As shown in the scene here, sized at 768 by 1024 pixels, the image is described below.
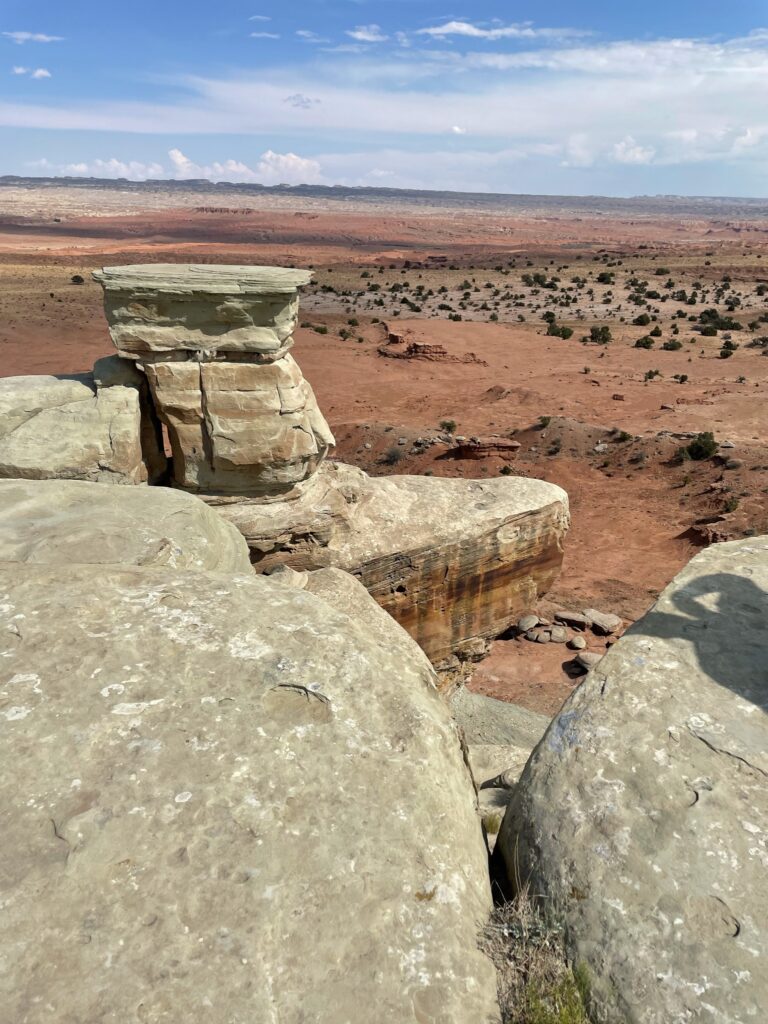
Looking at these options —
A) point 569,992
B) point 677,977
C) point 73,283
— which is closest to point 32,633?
point 569,992

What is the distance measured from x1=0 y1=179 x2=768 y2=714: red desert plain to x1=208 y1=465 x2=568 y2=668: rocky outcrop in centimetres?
137

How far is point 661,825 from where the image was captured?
9.59 feet

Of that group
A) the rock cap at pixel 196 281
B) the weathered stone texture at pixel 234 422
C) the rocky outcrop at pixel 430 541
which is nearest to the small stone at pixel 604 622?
the rocky outcrop at pixel 430 541

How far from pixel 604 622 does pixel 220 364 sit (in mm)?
6580

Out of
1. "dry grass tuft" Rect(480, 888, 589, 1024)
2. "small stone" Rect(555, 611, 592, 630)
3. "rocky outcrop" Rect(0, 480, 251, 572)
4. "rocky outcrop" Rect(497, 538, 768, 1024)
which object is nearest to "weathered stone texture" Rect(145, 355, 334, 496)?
"rocky outcrop" Rect(0, 480, 251, 572)

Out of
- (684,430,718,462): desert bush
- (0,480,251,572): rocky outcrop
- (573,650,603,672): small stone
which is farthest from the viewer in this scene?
(684,430,718,462): desert bush

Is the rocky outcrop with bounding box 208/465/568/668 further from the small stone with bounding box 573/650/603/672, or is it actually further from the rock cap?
the rock cap

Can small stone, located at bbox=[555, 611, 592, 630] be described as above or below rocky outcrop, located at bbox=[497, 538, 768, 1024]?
below

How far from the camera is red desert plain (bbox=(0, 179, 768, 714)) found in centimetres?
1298

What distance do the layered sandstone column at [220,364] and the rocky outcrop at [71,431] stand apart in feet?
1.26

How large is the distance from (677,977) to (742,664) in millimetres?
1773

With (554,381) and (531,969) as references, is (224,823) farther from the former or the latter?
(554,381)

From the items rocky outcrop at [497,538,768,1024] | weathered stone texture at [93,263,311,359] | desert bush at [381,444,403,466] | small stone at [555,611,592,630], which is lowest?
small stone at [555,611,592,630]

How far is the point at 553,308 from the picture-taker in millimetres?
34656
